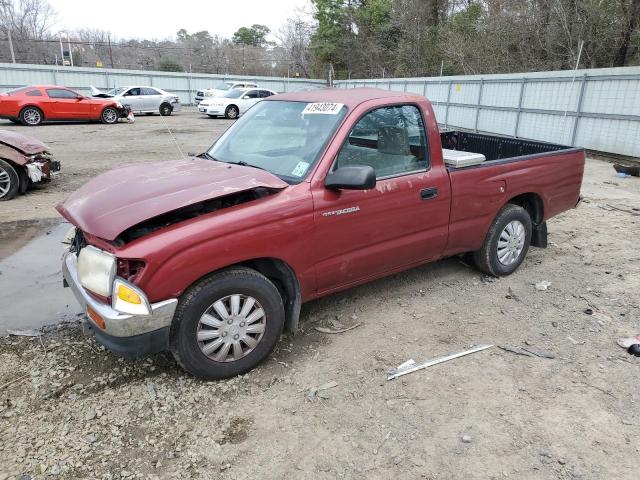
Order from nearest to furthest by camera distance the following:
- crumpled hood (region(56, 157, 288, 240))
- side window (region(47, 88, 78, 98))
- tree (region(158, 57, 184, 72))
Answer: crumpled hood (region(56, 157, 288, 240)) < side window (region(47, 88, 78, 98)) < tree (region(158, 57, 184, 72))

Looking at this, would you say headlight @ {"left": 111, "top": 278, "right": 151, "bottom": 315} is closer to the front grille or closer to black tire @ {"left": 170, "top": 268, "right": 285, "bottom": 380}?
black tire @ {"left": 170, "top": 268, "right": 285, "bottom": 380}

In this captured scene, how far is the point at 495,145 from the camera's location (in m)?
5.95

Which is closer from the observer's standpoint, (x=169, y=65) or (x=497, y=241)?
(x=497, y=241)

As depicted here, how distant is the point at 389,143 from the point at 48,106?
19.8 m

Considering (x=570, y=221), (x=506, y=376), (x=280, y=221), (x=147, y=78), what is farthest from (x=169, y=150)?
(x=147, y=78)

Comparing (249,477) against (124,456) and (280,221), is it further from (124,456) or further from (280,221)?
Answer: (280,221)

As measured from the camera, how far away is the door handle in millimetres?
3978

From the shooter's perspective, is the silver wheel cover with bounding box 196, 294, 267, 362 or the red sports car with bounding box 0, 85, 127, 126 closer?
the silver wheel cover with bounding box 196, 294, 267, 362

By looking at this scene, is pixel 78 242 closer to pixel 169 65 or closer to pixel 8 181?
pixel 8 181

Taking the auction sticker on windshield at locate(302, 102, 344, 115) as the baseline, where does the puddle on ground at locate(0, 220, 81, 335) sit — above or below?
below

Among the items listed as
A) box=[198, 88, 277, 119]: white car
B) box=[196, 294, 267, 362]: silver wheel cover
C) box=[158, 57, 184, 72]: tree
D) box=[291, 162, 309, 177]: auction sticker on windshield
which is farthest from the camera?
box=[158, 57, 184, 72]: tree

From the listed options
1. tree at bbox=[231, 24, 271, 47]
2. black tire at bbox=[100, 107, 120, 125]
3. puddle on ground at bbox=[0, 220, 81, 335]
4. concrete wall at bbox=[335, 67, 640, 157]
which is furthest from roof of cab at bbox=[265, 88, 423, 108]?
tree at bbox=[231, 24, 271, 47]

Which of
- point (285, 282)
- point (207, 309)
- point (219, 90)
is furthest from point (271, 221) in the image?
point (219, 90)

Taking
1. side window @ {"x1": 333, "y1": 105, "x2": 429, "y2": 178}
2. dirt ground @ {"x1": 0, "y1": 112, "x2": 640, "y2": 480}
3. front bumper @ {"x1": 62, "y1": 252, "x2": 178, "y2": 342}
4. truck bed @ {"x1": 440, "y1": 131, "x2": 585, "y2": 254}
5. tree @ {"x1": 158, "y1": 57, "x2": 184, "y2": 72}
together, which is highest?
tree @ {"x1": 158, "y1": 57, "x2": 184, "y2": 72}
